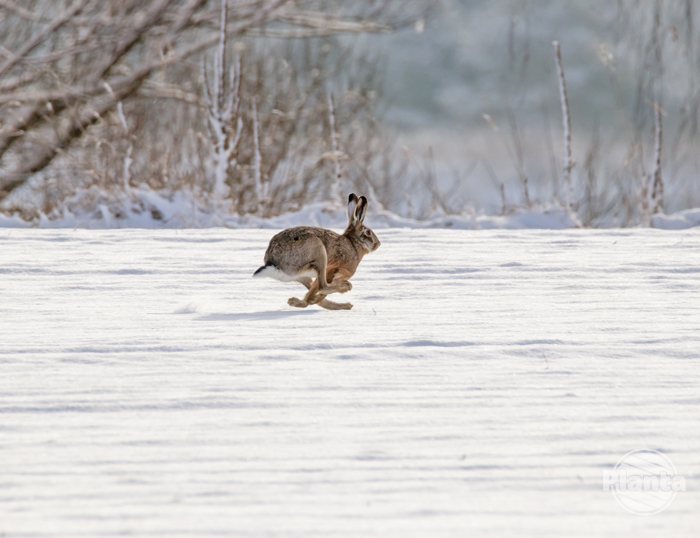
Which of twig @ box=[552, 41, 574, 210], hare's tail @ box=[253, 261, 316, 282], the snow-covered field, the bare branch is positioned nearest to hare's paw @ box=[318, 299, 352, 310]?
the snow-covered field

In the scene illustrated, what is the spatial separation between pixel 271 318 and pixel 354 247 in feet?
1.96

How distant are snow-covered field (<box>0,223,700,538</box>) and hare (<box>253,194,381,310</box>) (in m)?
0.19

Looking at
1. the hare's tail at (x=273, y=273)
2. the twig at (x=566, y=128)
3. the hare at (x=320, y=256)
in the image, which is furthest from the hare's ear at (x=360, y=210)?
the twig at (x=566, y=128)

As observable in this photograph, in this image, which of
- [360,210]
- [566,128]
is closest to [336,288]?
[360,210]

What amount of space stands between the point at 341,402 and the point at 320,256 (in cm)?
120

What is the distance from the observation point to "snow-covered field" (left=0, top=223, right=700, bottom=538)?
6.19 ft

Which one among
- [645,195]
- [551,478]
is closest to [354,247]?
[551,478]

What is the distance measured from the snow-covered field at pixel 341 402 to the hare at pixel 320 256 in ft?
0.64

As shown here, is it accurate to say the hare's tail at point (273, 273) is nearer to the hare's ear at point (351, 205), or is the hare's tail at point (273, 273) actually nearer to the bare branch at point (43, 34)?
Result: the hare's ear at point (351, 205)

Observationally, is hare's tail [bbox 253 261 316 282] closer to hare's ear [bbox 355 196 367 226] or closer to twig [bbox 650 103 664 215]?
hare's ear [bbox 355 196 367 226]

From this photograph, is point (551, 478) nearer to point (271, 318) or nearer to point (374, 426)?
point (374, 426)

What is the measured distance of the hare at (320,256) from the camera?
142 inches

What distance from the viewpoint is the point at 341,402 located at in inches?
103

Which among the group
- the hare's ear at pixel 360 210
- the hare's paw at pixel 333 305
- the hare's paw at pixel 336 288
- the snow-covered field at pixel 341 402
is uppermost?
the hare's ear at pixel 360 210
